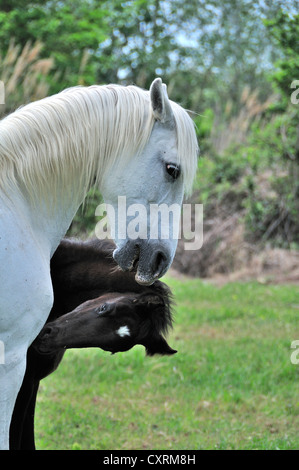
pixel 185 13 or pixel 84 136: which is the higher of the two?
pixel 84 136

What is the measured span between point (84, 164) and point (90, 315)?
0.79 meters

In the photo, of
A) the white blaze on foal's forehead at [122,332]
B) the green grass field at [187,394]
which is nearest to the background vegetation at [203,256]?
the green grass field at [187,394]

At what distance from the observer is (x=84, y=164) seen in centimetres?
266

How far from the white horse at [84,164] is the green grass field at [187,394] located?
1190 mm

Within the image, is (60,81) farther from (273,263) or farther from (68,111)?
(68,111)

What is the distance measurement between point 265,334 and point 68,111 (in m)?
4.91

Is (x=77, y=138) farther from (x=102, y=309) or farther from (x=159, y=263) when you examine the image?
(x=102, y=309)

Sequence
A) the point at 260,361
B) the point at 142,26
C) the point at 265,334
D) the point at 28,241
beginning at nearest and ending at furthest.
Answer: the point at 28,241 < the point at 260,361 < the point at 265,334 < the point at 142,26

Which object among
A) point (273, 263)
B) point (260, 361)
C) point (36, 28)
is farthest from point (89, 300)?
point (36, 28)

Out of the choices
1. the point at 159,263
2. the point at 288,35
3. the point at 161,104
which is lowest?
the point at 159,263

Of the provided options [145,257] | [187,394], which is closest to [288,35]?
[187,394]

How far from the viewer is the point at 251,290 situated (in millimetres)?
9031

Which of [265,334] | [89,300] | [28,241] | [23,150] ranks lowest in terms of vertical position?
[265,334]

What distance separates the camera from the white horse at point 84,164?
249 centimetres
